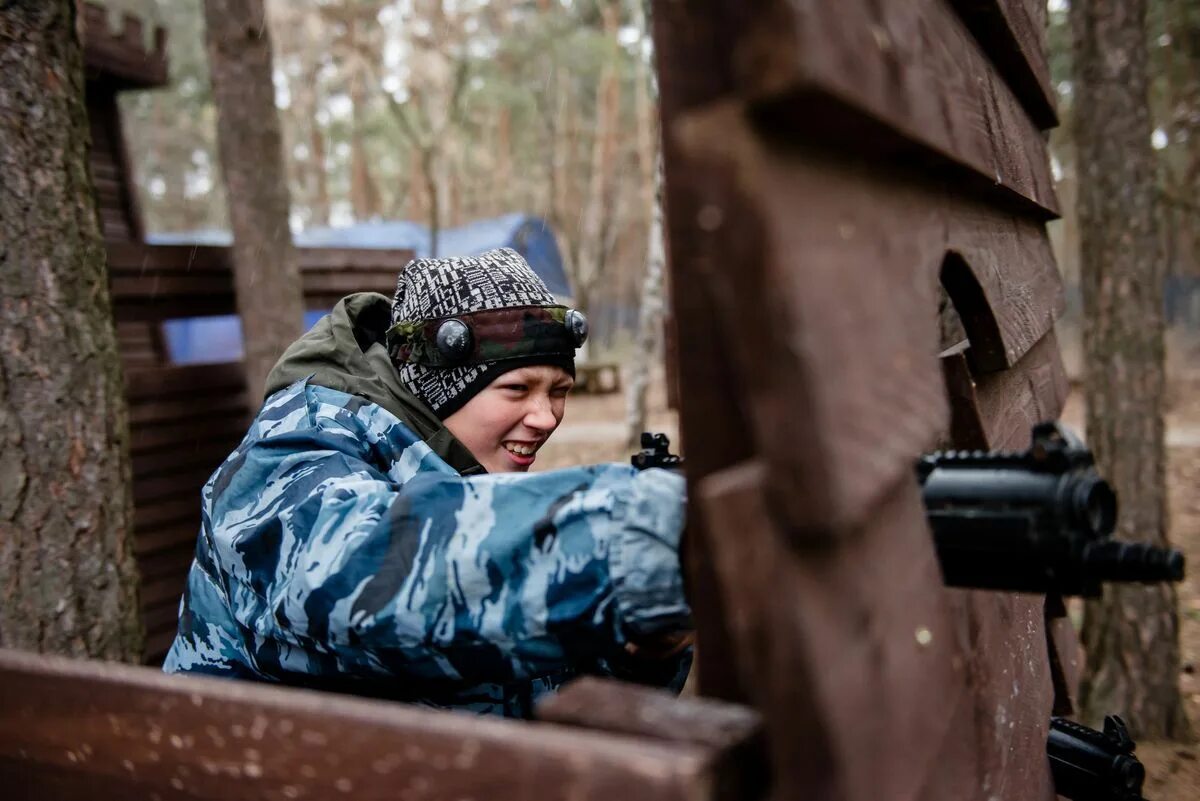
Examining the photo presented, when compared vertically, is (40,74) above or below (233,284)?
above

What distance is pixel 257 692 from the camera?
94 cm

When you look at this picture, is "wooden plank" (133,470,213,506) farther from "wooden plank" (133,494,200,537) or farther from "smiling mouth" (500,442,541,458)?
"smiling mouth" (500,442,541,458)

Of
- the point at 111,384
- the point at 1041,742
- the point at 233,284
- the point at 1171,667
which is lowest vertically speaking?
the point at 1171,667

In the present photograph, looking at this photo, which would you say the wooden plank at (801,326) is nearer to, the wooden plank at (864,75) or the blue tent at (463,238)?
the wooden plank at (864,75)

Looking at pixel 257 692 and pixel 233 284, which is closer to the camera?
pixel 257 692

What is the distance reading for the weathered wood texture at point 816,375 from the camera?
0.65 metres

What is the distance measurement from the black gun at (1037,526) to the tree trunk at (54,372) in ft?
8.09

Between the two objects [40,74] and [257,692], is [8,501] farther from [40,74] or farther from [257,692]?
[257,692]

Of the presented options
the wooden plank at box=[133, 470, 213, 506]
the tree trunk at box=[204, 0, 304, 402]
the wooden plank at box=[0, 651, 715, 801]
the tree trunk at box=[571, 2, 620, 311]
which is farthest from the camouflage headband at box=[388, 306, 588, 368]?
the tree trunk at box=[571, 2, 620, 311]

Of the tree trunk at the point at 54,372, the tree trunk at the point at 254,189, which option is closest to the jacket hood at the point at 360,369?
the tree trunk at the point at 54,372

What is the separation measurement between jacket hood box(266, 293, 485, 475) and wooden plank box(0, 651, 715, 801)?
31.1 inches

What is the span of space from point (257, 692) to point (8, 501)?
1.95 metres

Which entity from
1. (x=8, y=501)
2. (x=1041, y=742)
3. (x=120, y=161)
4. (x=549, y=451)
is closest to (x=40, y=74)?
(x=8, y=501)

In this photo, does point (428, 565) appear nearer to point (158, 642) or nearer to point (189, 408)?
point (189, 408)
